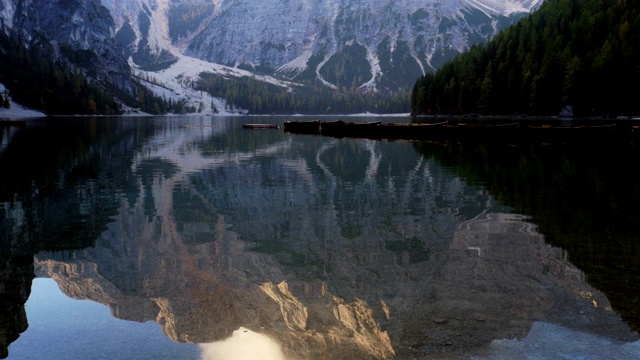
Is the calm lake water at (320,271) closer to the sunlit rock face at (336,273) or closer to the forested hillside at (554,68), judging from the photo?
the sunlit rock face at (336,273)

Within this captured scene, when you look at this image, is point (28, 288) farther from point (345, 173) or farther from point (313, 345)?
point (345, 173)

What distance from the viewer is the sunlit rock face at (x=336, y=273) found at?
840cm

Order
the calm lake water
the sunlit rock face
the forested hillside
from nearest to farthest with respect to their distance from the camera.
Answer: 1. the calm lake water
2. the sunlit rock face
3. the forested hillside

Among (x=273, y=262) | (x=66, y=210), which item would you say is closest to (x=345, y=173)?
(x=66, y=210)

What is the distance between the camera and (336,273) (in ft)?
37.2

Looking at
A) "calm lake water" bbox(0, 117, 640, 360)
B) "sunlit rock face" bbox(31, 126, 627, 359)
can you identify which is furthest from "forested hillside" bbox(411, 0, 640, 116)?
"sunlit rock face" bbox(31, 126, 627, 359)

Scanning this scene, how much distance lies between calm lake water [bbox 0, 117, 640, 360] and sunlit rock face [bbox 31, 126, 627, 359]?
0.05m

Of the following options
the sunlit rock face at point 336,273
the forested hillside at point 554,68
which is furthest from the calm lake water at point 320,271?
the forested hillside at point 554,68

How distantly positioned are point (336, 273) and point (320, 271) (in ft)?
1.35

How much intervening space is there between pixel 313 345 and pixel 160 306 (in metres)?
3.52

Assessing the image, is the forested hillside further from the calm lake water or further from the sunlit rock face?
the sunlit rock face

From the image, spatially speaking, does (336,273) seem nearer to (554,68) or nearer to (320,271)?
(320,271)

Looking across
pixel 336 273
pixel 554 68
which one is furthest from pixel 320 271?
pixel 554 68

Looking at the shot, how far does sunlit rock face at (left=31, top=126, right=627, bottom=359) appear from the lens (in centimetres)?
840
